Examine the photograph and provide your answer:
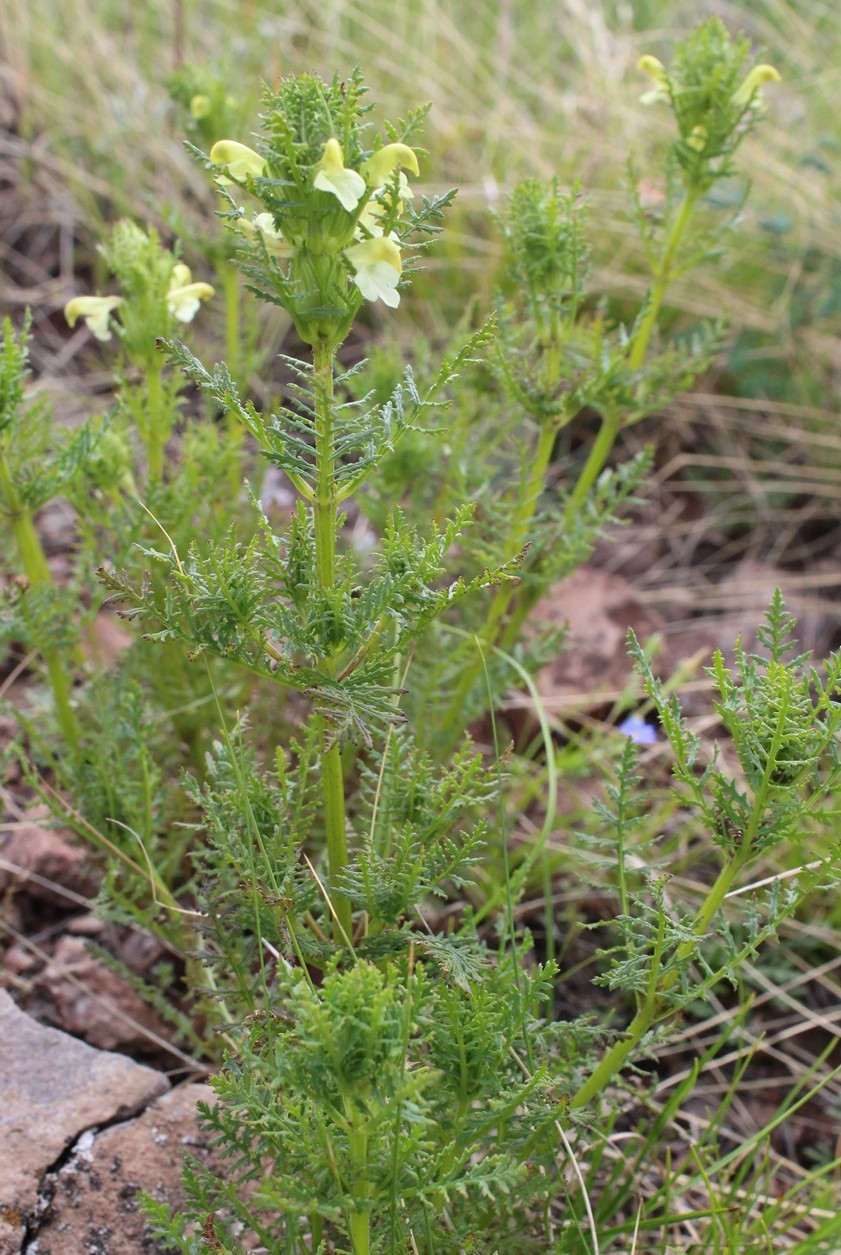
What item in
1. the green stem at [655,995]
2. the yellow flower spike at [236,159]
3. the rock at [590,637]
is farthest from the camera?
the rock at [590,637]

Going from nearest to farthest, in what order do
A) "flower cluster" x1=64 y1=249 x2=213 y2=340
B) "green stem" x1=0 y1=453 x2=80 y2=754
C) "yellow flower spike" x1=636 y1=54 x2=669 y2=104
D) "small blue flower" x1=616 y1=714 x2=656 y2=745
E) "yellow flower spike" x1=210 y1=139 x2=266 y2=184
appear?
"yellow flower spike" x1=210 y1=139 x2=266 y2=184
"green stem" x1=0 y1=453 x2=80 y2=754
"flower cluster" x1=64 y1=249 x2=213 y2=340
"yellow flower spike" x1=636 y1=54 x2=669 y2=104
"small blue flower" x1=616 y1=714 x2=656 y2=745

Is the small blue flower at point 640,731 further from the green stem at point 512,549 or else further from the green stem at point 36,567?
the green stem at point 36,567

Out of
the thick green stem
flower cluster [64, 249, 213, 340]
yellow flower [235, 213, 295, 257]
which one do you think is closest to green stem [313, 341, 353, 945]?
yellow flower [235, 213, 295, 257]

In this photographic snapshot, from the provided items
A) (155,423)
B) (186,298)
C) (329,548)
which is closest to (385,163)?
(329,548)

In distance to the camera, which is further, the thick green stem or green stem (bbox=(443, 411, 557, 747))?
green stem (bbox=(443, 411, 557, 747))

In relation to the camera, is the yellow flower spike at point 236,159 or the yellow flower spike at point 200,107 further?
the yellow flower spike at point 200,107

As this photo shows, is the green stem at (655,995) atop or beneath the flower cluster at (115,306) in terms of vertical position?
beneath

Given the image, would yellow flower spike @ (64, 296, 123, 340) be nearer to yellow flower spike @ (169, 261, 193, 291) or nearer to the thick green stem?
yellow flower spike @ (169, 261, 193, 291)

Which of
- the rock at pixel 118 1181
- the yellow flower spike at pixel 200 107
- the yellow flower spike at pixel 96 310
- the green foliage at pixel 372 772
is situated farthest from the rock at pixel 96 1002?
the yellow flower spike at pixel 200 107
